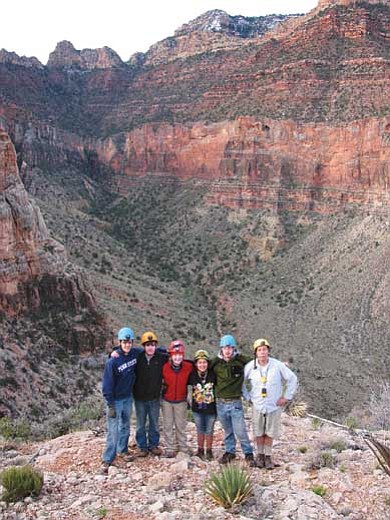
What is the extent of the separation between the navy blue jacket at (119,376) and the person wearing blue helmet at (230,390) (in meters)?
1.12

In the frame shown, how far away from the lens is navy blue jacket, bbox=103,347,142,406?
25.0 ft

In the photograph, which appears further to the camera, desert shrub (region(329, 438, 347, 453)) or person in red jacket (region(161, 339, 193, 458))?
desert shrub (region(329, 438, 347, 453))

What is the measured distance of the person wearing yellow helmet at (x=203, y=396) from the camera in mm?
7883

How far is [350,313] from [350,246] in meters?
6.74

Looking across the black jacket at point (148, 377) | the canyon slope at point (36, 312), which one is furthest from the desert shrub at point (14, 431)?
the canyon slope at point (36, 312)

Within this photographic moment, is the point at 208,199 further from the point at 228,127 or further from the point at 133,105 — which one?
the point at 133,105

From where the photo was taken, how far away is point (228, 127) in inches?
2020

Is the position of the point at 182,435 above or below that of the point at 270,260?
above

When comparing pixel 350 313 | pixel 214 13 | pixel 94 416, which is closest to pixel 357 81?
pixel 350 313

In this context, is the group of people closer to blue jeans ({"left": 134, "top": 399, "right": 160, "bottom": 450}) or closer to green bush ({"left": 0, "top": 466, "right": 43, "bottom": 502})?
blue jeans ({"left": 134, "top": 399, "right": 160, "bottom": 450})

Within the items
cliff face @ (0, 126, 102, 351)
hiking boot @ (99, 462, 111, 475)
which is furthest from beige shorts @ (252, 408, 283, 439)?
cliff face @ (0, 126, 102, 351)

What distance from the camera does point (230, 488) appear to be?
21.3 ft

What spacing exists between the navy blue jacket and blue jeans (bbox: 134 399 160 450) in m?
0.31

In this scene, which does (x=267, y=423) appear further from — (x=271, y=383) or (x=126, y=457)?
(x=126, y=457)
